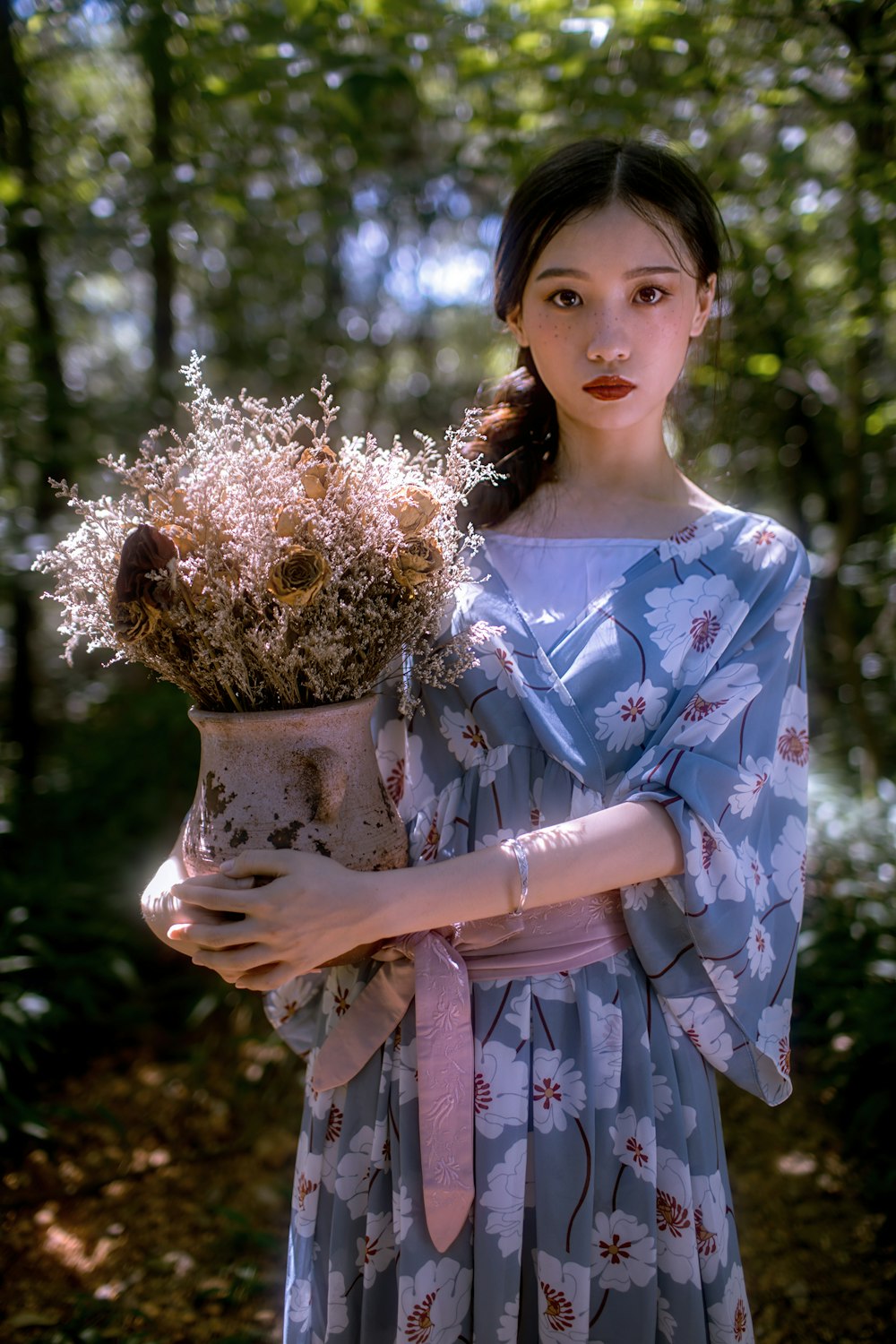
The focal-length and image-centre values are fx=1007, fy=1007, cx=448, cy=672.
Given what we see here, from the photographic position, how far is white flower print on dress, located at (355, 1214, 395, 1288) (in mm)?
1336

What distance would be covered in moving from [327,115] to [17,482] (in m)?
1.89

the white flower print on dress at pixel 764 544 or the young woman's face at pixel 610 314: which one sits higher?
the young woman's face at pixel 610 314

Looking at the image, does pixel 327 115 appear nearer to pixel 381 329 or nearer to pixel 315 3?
pixel 315 3

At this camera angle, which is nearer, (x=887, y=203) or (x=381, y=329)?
(x=887, y=203)

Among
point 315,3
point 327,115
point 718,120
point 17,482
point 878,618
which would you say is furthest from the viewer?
point 878,618

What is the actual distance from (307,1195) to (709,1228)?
55cm

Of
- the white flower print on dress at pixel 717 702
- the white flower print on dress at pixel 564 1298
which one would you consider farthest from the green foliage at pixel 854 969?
the white flower print on dress at pixel 717 702

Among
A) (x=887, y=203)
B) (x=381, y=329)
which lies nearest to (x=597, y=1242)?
(x=887, y=203)

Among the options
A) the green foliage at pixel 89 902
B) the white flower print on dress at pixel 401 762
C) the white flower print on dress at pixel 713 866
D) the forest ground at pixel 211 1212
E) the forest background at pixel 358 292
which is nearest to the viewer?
the white flower print on dress at pixel 713 866

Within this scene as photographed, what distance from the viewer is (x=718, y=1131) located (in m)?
1.40

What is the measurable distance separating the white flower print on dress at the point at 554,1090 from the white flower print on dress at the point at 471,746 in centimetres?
37

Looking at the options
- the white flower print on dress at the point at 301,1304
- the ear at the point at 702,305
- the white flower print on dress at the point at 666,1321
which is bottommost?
the white flower print on dress at the point at 666,1321

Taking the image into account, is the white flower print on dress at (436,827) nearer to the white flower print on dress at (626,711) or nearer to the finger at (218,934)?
the white flower print on dress at (626,711)

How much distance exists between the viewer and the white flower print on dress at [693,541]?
1409 millimetres
